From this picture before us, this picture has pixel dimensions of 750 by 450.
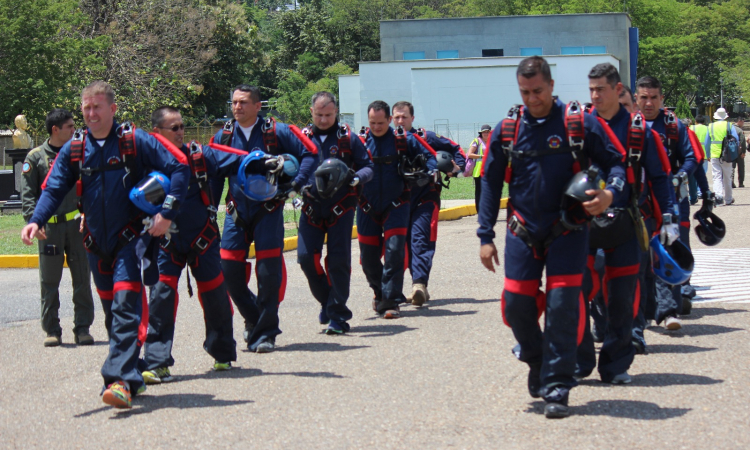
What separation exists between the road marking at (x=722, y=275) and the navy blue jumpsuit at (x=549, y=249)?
4.23 m

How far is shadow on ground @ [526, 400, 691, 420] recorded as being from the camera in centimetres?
499

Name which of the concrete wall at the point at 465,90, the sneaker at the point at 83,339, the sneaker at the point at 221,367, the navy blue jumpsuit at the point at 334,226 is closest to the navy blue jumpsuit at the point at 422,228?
the navy blue jumpsuit at the point at 334,226

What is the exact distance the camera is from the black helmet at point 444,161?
32.2ft

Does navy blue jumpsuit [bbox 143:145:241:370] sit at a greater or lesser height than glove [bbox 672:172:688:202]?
lesser

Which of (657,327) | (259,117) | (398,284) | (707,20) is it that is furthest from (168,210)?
(707,20)

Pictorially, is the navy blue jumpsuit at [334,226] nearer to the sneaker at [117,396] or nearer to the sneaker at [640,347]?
the sneaker at [640,347]

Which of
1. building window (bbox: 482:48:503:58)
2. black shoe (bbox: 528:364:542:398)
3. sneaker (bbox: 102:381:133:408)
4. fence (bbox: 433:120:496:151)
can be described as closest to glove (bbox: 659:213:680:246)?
black shoe (bbox: 528:364:542:398)

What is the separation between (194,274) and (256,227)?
0.80 metres

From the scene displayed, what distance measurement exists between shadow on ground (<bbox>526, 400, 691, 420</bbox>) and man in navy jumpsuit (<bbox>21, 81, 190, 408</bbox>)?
96.0 inches

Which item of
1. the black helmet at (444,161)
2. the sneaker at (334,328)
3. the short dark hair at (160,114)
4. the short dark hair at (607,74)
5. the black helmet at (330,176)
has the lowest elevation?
the sneaker at (334,328)

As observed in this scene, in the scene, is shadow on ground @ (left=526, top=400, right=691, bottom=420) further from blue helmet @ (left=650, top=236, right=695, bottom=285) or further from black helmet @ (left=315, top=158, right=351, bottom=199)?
black helmet @ (left=315, top=158, right=351, bottom=199)

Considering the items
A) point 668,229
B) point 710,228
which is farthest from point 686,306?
point 668,229

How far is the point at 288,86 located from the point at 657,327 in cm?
5171

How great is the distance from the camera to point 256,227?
712cm
